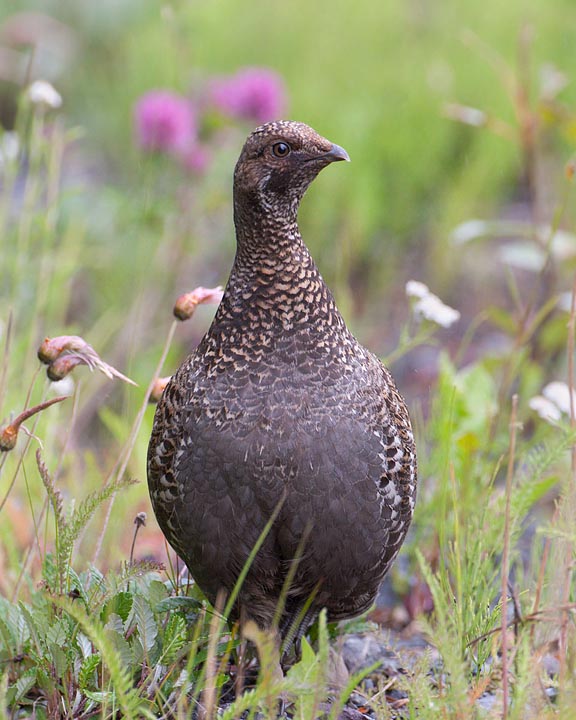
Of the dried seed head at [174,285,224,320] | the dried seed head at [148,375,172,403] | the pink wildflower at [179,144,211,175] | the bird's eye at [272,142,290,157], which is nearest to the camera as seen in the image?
the bird's eye at [272,142,290,157]

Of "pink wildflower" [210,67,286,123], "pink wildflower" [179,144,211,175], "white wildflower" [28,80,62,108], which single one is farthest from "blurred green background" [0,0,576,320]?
"white wildflower" [28,80,62,108]

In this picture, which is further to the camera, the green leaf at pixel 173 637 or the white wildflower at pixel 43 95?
the white wildflower at pixel 43 95

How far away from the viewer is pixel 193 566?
2.12 meters

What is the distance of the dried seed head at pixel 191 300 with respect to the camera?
7.24 feet

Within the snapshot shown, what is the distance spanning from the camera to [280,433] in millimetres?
1988

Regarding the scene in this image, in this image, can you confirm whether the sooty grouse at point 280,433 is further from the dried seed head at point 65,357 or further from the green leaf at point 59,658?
the green leaf at point 59,658

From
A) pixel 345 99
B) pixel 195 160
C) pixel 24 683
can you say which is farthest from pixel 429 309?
pixel 345 99

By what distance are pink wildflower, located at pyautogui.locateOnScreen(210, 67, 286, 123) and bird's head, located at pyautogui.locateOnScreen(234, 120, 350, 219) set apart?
6.67 ft

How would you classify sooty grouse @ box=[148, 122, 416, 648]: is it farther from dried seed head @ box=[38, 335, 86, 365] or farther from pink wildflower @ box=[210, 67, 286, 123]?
pink wildflower @ box=[210, 67, 286, 123]

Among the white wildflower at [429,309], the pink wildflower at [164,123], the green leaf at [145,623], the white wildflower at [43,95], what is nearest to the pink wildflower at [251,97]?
the pink wildflower at [164,123]

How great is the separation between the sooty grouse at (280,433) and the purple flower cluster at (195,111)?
5.66 feet

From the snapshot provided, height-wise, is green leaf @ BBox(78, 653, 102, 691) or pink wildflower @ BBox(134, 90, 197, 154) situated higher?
pink wildflower @ BBox(134, 90, 197, 154)

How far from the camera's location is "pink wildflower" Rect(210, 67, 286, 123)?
4066mm

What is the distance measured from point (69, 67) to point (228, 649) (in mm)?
5403
